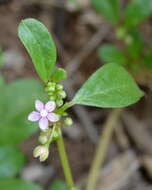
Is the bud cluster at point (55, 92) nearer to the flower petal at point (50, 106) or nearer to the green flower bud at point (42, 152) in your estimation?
the flower petal at point (50, 106)

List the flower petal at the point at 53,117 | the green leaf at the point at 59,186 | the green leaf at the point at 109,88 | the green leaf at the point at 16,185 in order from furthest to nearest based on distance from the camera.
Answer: the green leaf at the point at 59,186
the green leaf at the point at 16,185
the green leaf at the point at 109,88
the flower petal at the point at 53,117

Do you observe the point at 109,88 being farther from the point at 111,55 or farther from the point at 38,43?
the point at 111,55

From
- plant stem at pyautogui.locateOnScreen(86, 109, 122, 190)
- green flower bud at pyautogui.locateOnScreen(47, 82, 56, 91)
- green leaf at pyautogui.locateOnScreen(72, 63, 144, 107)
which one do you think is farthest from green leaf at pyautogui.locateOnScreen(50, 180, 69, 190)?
green flower bud at pyautogui.locateOnScreen(47, 82, 56, 91)

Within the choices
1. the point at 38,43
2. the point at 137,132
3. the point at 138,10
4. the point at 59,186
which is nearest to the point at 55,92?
the point at 38,43

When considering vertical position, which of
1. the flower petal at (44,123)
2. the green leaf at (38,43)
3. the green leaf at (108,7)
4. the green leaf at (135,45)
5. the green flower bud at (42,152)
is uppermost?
the green leaf at (38,43)

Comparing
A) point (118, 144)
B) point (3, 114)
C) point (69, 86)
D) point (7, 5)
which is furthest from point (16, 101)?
point (7, 5)

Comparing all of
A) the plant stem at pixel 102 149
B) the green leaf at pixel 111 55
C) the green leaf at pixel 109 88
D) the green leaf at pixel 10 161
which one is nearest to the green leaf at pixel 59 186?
the plant stem at pixel 102 149
